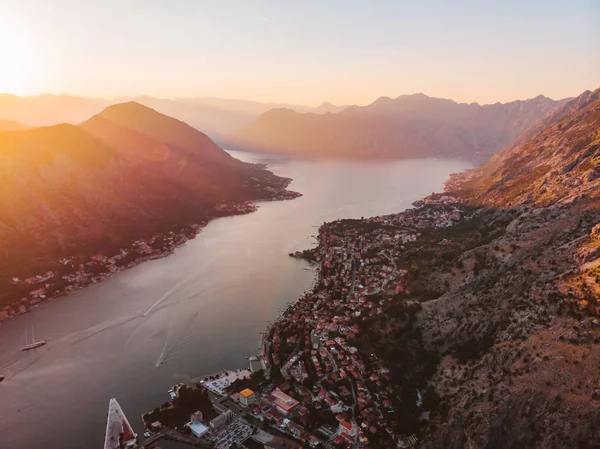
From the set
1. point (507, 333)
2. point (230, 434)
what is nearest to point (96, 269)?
point (230, 434)

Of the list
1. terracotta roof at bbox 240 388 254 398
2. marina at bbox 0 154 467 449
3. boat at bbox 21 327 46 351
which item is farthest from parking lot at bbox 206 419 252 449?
boat at bbox 21 327 46 351

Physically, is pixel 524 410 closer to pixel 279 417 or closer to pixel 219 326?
pixel 279 417

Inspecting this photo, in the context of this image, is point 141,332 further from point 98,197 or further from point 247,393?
point 98,197

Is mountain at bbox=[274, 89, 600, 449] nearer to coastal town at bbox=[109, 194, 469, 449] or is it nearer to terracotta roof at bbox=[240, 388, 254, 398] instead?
coastal town at bbox=[109, 194, 469, 449]

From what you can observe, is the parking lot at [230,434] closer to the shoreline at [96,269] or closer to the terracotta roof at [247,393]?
the terracotta roof at [247,393]

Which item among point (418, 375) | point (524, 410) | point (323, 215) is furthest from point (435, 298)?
point (323, 215)

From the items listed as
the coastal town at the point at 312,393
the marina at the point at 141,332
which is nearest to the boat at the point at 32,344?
the marina at the point at 141,332
